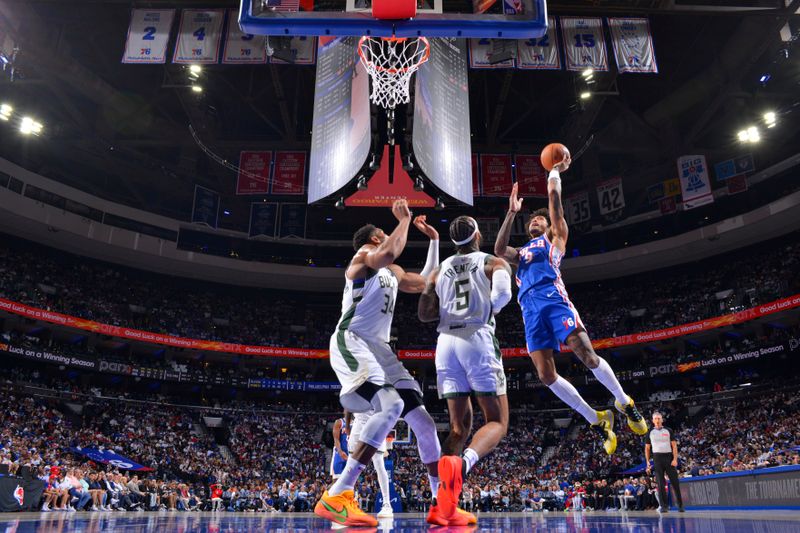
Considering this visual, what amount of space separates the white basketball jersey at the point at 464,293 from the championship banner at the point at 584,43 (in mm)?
11790

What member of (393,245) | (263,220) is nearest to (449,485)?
(393,245)

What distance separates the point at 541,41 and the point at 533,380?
73.3 ft

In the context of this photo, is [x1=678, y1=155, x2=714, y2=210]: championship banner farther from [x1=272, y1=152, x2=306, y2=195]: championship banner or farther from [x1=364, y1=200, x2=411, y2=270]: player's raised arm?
[x1=364, y1=200, x2=411, y2=270]: player's raised arm

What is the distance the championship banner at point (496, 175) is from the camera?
20.5 metres

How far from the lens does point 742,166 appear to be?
25031 mm

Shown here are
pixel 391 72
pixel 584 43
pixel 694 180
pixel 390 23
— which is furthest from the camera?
pixel 694 180

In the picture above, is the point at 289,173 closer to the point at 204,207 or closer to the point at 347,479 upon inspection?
the point at 204,207

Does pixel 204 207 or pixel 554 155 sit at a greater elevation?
pixel 204 207

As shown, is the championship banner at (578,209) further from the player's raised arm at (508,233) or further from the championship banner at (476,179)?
the player's raised arm at (508,233)

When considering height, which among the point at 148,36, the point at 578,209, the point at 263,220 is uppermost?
the point at 578,209

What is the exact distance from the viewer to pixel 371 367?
186 inches

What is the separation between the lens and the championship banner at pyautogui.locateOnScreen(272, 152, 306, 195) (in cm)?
2105

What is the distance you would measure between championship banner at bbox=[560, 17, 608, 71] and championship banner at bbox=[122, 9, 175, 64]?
35.2 feet

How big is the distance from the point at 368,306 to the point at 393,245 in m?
0.71
